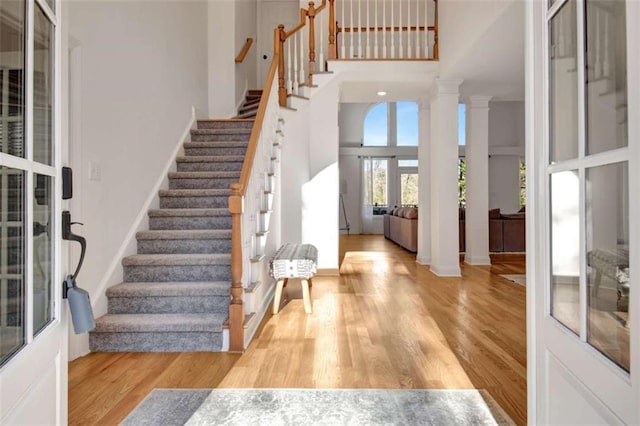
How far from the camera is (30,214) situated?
979mm

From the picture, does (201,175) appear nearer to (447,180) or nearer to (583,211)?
(447,180)

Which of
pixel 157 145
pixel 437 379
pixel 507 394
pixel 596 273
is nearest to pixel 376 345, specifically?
pixel 437 379

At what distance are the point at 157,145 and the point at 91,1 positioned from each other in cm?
151

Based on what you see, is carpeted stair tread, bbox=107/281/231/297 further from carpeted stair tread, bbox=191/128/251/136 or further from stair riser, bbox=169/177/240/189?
carpeted stair tread, bbox=191/128/251/136

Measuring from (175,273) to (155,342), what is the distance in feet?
2.25

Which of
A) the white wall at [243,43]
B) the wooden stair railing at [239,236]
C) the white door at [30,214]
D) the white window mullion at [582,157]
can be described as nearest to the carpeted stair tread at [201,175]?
the wooden stair railing at [239,236]

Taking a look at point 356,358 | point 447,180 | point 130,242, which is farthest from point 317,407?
point 447,180

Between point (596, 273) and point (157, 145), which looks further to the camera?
point (157, 145)

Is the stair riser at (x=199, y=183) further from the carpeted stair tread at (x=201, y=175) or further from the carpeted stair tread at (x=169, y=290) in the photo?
the carpeted stair tread at (x=169, y=290)

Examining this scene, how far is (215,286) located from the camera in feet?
9.92

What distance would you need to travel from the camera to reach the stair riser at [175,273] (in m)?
3.25

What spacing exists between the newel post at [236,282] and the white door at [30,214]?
1547 millimetres

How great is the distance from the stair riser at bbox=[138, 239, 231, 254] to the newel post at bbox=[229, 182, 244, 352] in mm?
806

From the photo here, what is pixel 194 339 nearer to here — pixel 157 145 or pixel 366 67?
pixel 157 145
